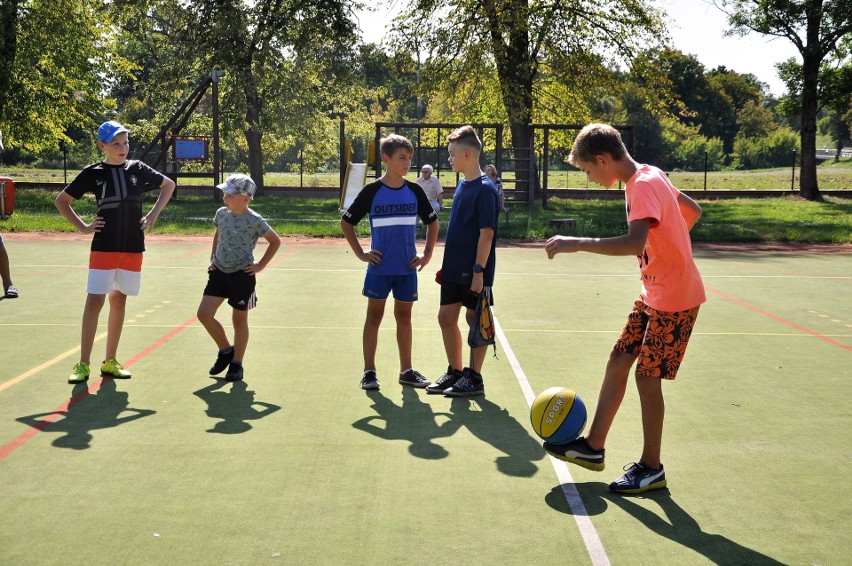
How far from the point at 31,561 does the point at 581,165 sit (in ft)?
10.2

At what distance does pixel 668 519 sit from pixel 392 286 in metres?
3.34

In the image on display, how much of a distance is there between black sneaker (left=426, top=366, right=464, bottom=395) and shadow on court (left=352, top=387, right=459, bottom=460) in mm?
181

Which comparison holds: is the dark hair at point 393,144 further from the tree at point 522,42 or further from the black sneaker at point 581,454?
the tree at point 522,42

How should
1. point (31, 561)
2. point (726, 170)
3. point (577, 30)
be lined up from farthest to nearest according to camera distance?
point (726, 170) < point (577, 30) < point (31, 561)

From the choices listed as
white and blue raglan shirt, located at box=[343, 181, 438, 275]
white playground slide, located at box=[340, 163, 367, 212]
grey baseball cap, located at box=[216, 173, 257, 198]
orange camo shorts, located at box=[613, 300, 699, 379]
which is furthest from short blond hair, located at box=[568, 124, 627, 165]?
white playground slide, located at box=[340, 163, 367, 212]

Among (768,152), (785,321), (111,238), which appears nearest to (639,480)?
(111,238)

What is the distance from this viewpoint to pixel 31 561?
13.3 ft

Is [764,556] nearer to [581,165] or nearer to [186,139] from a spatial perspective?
[581,165]

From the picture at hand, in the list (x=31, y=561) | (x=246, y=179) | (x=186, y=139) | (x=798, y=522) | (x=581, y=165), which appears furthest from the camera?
(x=186, y=139)

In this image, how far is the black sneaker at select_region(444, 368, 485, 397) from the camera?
7230 millimetres

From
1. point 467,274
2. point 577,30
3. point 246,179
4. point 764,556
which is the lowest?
point 764,556

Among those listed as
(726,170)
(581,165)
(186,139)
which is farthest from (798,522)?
(726,170)

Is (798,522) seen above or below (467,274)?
below

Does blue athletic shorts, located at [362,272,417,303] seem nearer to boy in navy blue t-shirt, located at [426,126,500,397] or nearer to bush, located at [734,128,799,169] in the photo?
boy in navy blue t-shirt, located at [426,126,500,397]
